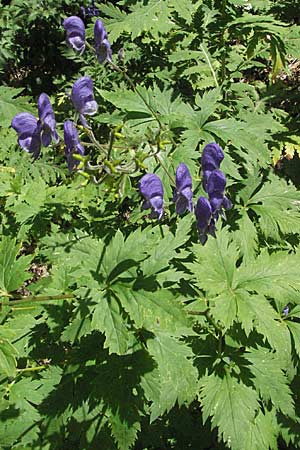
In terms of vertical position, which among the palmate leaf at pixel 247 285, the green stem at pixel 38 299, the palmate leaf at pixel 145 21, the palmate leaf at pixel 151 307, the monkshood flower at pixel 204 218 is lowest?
the green stem at pixel 38 299

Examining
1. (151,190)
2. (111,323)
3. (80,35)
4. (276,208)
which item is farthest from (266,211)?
(80,35)

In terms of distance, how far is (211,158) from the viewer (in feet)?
7.25

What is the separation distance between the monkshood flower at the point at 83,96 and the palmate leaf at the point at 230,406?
1329 millimetres

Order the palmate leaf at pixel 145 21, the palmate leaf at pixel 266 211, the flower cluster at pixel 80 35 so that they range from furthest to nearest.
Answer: the palmate leaf at pixel 145 21 < the palmate leaf at pixel 266 211 < the flower cluster at pixel 80 35

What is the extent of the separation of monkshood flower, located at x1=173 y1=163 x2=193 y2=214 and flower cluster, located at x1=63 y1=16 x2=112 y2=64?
3.16 feet

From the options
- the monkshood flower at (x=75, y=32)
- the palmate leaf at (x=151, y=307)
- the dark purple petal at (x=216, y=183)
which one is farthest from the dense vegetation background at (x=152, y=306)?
the monkshood flower at (x=75, y=32)

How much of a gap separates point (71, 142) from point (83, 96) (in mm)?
259

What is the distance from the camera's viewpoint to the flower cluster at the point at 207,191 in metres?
2.10

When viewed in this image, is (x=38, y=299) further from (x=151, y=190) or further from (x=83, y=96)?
(x=83, y=96)

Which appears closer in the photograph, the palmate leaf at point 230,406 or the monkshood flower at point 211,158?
the palmate leaf at point 230,406

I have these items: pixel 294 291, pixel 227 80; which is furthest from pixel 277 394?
pixel 227 80

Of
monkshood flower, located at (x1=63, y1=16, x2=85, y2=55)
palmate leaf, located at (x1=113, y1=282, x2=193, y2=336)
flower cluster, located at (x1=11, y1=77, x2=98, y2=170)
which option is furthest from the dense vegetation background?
monkshood flower, located at (x1=63, y1=16, x2=85, y2=55)

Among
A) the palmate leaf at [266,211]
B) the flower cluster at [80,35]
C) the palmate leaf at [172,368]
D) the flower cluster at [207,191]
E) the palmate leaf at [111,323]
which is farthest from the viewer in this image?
the palmate leaf at [266,211]

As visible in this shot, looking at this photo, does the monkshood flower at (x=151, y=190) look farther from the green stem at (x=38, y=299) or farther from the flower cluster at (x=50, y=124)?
the green stem at (x=38, y=299)
